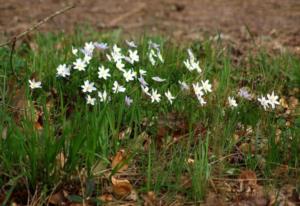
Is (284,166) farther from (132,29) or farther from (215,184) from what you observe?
(132,29)

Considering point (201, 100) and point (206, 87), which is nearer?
point (201, 100)

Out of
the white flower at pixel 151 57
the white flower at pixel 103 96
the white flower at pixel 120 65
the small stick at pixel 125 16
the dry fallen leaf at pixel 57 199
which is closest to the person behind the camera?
the dry fallen leaf at pixel 57 199

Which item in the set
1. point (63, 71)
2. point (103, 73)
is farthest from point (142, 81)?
point (63, 71)

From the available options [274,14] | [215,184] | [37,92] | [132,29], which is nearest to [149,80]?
[37,92]

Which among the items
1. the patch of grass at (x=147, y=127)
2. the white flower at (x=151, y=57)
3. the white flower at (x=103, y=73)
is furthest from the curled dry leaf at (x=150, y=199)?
the white flower at (x=151, y=57)

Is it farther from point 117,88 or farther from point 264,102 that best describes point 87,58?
point 264,102

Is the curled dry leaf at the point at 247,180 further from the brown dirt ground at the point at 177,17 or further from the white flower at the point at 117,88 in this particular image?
the brown dirt ground at the point at 177,17
